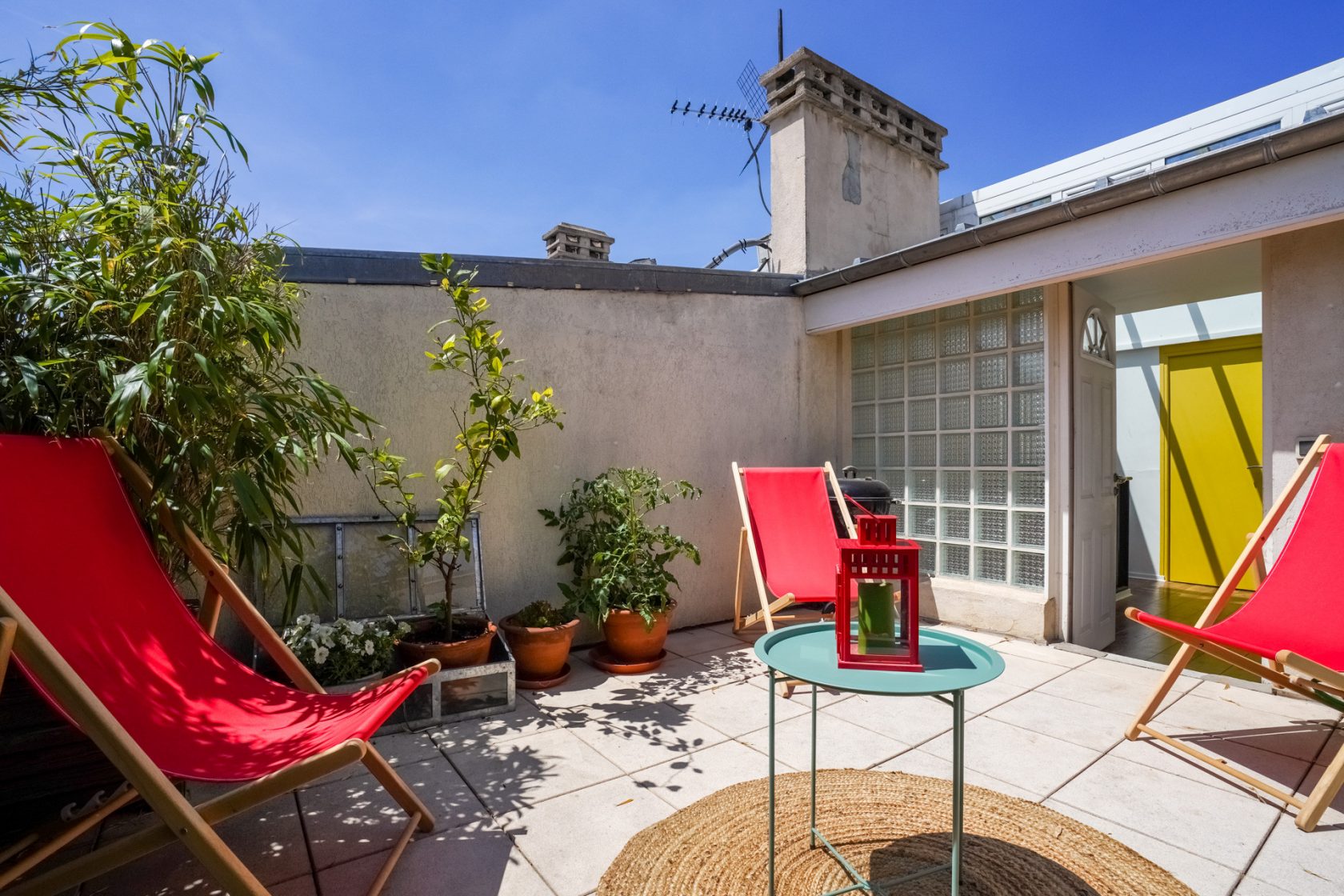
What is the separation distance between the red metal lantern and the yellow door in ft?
20.2

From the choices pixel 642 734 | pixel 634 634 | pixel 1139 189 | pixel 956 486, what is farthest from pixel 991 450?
pixel 642 734

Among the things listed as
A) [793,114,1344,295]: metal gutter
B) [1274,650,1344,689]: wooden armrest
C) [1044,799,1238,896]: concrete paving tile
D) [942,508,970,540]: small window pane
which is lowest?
[1044,799,1238,896]: concrete paving tile

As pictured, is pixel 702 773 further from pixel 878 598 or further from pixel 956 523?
pixel 956 523

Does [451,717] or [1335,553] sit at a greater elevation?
[1335,553]

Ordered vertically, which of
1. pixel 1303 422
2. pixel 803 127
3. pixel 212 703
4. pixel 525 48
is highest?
pixel 525 48

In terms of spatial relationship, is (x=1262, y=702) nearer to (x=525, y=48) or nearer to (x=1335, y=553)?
(x=1335, y=553)

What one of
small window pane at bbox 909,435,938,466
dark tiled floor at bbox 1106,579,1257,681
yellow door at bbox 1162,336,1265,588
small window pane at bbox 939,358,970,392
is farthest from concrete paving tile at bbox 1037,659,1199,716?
yellow door at bbox 1162,336,1265,588

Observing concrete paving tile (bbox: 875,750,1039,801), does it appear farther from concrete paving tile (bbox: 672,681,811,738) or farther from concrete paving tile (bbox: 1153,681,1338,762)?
concrete paving tile (bbox: 1153,681,1338,762)

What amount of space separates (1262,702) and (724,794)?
274 centimetres

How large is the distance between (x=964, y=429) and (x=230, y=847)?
14.8 ft

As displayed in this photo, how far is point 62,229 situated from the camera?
2.25 metres

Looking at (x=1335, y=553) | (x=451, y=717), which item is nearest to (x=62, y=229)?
(x=451, y=717)

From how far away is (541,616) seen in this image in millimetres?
3809

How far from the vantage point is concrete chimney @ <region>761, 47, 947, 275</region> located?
5812 millimetres
